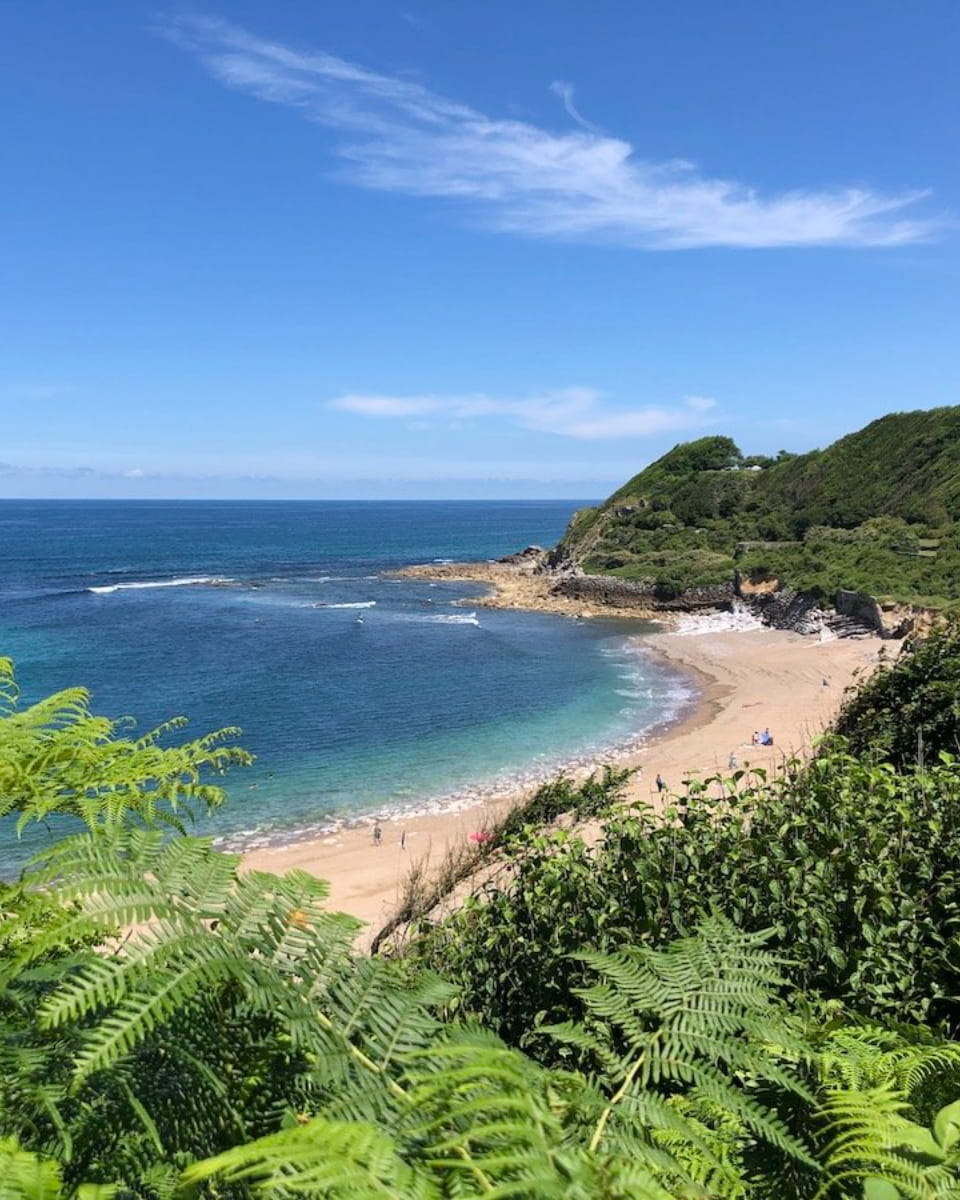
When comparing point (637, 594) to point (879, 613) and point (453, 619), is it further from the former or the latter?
point (879, 613)

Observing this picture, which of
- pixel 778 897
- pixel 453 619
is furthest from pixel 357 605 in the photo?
pixel 778 897

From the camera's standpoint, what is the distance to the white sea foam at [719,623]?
46688 mm

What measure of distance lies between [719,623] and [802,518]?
1609 centimetres

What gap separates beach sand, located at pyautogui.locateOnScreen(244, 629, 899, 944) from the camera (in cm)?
1672

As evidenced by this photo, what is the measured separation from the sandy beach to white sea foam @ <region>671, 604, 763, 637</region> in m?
0.68

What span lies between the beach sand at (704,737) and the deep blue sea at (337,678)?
1352 mm

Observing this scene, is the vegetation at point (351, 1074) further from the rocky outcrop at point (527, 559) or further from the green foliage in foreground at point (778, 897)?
the rocky outcrop at point (527, 559)

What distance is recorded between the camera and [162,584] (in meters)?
65.4

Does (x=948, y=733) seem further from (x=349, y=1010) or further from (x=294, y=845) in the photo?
(x=294, y=845)

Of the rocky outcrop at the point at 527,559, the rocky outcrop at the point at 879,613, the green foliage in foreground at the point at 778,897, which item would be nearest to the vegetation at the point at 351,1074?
the green foliage in foreground at the point at 778,897

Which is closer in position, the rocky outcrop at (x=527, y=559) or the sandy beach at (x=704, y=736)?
the sandy beach at (x=704, y=736)

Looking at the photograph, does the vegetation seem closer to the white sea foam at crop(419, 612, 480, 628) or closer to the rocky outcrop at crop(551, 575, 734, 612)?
the white sea foam at crop(419, 612, 480, 628)

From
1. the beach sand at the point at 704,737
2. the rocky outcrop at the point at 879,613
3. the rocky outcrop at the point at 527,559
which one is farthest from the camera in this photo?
the rocky outcrop at the point at 527,559

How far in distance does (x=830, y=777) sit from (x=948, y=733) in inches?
105
